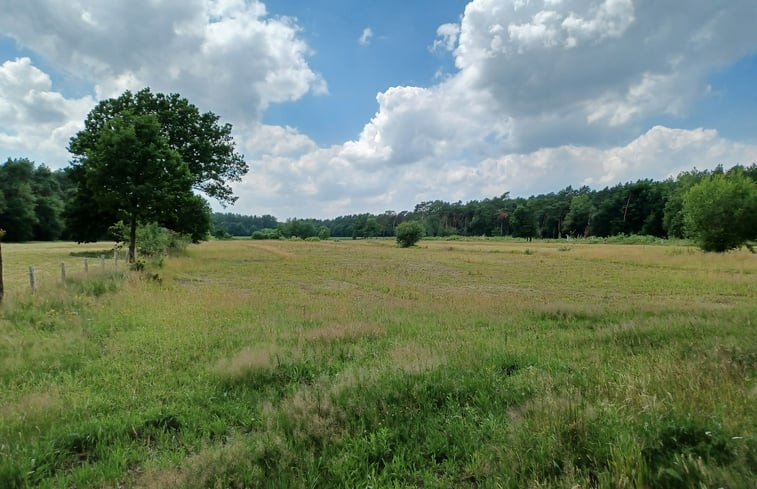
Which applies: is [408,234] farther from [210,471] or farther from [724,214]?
[210,471]

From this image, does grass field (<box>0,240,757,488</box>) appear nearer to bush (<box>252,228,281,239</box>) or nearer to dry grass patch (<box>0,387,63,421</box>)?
dry grass patch (<box>0,387,63,421</box>)

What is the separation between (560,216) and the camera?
130 metres

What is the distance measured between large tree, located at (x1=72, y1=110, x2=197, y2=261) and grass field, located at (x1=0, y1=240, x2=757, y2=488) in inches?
568

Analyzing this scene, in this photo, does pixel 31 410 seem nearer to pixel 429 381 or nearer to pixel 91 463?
pixel 91 463

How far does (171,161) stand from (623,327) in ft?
86.1

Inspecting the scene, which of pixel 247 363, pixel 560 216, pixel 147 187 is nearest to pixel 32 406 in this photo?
pixel 247 363

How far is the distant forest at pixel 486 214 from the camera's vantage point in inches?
2739

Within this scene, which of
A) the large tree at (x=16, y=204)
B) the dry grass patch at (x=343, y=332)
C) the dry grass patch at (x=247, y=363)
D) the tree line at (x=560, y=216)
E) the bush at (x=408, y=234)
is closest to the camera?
the dry grass patch at (x=247, y=363)

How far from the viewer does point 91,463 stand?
3857mm

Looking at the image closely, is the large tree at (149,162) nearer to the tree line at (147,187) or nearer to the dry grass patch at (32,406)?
the tree line at (147,187)

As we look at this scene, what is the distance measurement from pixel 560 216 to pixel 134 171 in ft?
436

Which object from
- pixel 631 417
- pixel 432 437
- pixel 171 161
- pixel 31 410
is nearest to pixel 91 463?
pixel 31 410

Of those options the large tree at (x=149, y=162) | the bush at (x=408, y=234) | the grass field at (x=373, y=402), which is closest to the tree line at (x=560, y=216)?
A: the large tree at (x=149, y=162)

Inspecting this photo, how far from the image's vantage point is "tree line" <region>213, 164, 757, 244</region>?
97625 mm
